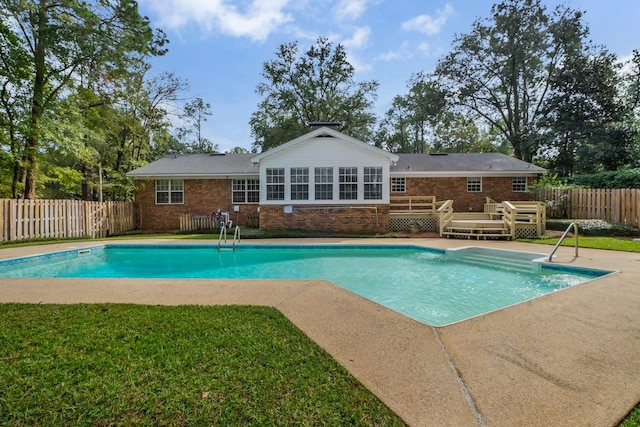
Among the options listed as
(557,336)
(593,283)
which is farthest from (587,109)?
(557,336)

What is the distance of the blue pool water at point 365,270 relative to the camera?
5.77m

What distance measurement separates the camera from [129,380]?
2479mm

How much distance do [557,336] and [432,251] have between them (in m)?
7.10

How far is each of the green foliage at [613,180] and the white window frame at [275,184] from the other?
17076mm

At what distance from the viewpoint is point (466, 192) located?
17906 mm

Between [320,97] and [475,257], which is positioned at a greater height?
[320,97]

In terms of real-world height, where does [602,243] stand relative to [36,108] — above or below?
below

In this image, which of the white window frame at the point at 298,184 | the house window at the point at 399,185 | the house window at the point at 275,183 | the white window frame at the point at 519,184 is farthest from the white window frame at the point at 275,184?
the white window frame at the point at 519,184

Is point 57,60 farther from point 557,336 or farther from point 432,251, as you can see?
point 557,336

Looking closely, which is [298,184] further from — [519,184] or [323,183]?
[519,184]

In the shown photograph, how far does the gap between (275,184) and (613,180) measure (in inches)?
696

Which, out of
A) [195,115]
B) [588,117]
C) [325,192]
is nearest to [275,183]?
[325,192]

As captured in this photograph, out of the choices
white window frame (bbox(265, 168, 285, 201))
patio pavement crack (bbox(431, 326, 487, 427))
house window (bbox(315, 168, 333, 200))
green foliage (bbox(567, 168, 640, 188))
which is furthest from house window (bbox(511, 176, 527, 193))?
patio pavement crack (bbox(431, 326, 487, 427))

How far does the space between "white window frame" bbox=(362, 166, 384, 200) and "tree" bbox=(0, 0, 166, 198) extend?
10.4m
